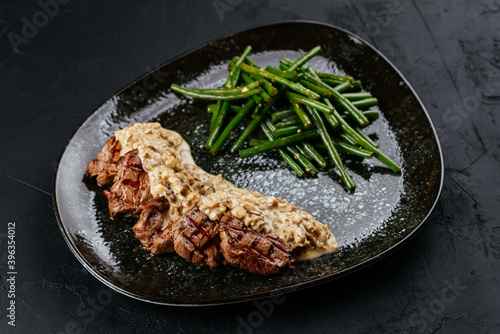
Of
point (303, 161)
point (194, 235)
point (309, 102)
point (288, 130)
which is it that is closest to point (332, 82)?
point (309, 102)

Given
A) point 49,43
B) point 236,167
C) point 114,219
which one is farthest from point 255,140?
point 49,43

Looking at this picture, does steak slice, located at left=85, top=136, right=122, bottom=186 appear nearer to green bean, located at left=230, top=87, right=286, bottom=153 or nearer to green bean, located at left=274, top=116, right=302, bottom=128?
green bean, located at left=230, top=87, right=286, bottom=153

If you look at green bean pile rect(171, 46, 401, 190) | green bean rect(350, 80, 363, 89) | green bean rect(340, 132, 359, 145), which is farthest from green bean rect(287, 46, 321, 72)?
green bean rect(340, 132, 359, 145)

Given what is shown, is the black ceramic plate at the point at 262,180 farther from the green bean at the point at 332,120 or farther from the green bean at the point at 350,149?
the green bean at the point at 332,120

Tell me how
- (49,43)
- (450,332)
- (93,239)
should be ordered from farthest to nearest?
(49,43), (93,239), (450,332)

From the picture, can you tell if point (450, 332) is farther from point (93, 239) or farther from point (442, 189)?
point (93, 239)

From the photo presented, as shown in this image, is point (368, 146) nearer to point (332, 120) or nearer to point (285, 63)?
point (332, 120)
